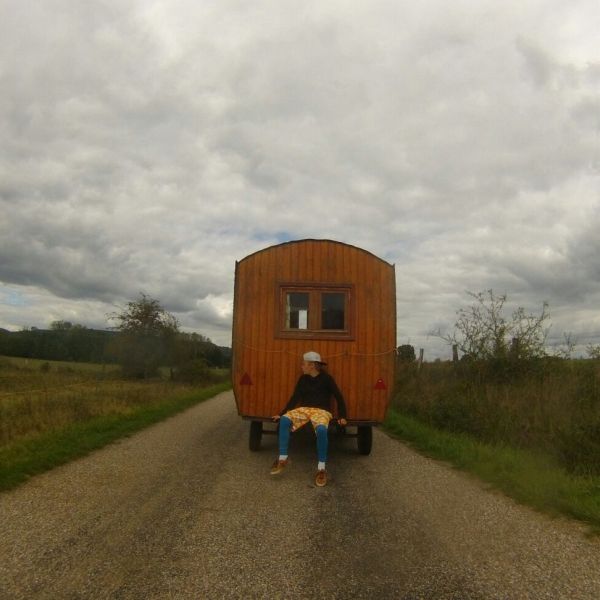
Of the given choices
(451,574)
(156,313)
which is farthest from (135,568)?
(156,313)

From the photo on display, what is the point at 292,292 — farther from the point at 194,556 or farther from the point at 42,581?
the point at 42,581

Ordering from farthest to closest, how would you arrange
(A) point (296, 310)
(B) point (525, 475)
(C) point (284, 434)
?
1. (A) point (296, 310)
2. (C) point (284, 434)
3. (B) point (525, 475)

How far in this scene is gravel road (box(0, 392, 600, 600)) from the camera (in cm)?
351

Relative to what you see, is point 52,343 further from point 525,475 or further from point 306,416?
point 525,475

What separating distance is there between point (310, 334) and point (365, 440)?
2.02 meters

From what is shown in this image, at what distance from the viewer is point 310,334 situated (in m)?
8.17

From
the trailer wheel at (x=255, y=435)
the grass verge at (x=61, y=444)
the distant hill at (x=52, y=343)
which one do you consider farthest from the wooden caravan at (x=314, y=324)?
the distant hill at (x=52, y=343)

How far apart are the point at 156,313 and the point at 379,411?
2909 cm

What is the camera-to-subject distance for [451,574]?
3.75 meters

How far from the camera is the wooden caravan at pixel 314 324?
802 centimetres

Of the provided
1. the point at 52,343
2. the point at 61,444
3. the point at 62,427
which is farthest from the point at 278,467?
the point at 52,343

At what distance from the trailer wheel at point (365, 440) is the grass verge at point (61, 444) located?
14.1 feet

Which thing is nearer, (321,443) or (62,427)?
(321,443)

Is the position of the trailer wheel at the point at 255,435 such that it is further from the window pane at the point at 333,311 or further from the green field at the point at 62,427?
the green field at the point at 62,427
